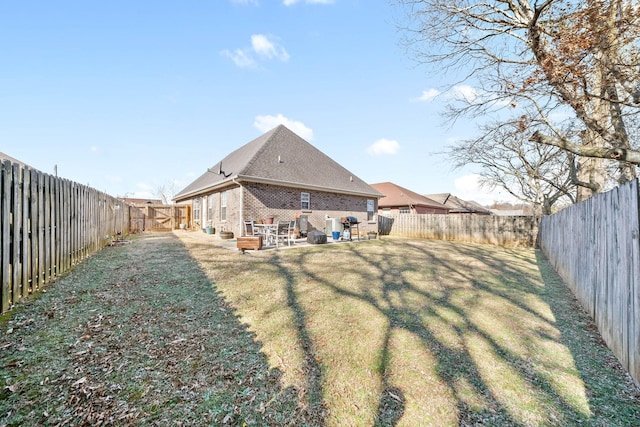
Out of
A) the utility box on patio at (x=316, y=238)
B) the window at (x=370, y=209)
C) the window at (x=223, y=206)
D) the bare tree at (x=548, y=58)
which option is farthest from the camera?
the window at (x=370, y=209)

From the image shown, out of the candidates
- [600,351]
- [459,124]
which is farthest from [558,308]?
[459,124]

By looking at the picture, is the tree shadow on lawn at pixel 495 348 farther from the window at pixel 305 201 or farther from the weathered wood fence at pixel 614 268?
the window at pixel 305 201

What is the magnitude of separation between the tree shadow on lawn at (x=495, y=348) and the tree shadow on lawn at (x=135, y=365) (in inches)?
27.3

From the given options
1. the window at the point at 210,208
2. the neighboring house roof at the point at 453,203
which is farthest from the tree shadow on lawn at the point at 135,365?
the neighboring house roof at the point at 453,203

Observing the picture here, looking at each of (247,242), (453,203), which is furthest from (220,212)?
(453,203)

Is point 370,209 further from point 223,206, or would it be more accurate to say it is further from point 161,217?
point 161,217

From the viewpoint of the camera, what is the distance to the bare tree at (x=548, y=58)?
5129 mm

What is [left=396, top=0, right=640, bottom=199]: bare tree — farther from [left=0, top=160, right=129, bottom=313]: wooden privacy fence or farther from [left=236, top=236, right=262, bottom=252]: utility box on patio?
[left=0, top=160, right=129, bottom=313]: wooden privacy fence

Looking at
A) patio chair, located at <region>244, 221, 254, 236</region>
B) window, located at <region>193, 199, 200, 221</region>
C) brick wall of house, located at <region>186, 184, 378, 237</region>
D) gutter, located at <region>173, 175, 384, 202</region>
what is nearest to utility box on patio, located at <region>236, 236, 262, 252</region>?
patio chair, located at <region>244, 221, 254, 236</region>

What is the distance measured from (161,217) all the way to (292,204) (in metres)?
13.0

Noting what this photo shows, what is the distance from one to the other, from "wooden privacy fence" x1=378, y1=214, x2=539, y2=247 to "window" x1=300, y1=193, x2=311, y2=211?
7030 mm

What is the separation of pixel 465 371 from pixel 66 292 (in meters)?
5.90

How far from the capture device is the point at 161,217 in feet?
67.7

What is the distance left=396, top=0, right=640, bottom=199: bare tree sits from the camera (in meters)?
5.13
